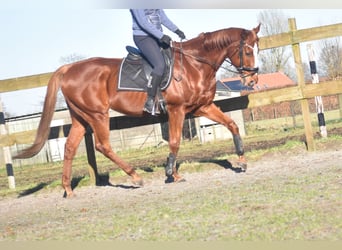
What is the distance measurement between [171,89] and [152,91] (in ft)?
0.87

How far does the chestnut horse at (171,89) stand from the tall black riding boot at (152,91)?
145 millimetres

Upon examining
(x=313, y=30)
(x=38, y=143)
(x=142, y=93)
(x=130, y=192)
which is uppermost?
(x=313, y=30)

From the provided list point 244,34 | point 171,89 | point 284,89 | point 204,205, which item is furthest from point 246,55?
point 204,205

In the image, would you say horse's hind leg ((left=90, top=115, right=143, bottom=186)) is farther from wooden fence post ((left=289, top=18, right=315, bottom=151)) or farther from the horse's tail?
wooden fence post ((left=289, top=18, right=315, bottom=151))

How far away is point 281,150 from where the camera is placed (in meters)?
8.39

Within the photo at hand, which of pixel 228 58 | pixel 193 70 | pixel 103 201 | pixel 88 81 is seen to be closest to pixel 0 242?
pixel 103 201

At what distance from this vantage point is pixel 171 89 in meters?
7.14

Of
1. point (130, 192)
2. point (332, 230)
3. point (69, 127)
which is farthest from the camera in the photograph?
point (69, 127)

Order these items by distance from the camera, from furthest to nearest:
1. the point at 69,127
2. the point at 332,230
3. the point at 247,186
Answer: the point at 69,127 → the point at 247,186 → the point at 332,230

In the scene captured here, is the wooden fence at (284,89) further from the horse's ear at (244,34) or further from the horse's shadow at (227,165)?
the horse's ear at (244,34)

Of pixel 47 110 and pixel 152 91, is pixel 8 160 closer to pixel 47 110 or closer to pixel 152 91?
pixel 47 110

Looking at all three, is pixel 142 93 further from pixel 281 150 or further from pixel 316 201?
pixel 316 201

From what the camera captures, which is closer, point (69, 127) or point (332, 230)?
point (332, 230)

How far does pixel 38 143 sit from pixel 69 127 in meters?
1.00
